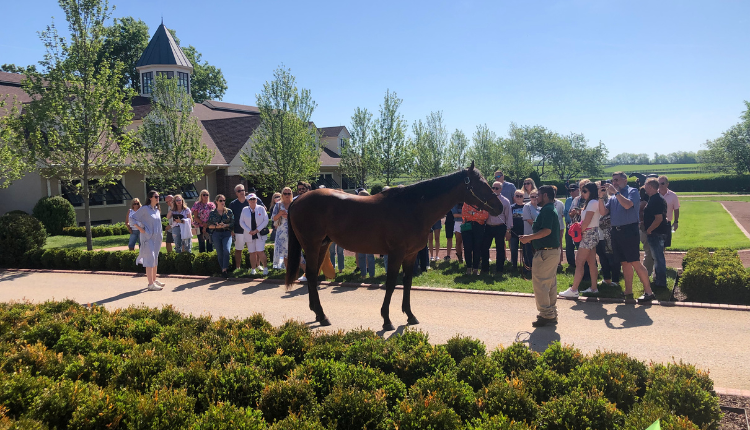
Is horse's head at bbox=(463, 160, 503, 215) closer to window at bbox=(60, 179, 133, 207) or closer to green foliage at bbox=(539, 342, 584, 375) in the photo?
green foliage at bbox=(539, 342, 584, 375)

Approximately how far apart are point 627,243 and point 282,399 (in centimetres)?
674

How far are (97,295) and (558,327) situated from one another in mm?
9342

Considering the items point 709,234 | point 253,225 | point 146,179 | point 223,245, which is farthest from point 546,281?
point 146,179

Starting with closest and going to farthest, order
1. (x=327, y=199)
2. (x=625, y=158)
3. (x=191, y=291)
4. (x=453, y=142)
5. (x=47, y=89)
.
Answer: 1. (x=327, y=199)
2. (x=191, y=291)
3. (x=47, y=89)
4. (x=453, y=142)
5. (x=625, y=158)

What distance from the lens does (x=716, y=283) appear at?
25.9 feet

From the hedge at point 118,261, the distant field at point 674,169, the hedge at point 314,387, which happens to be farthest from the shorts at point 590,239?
the distant field at point 674,169

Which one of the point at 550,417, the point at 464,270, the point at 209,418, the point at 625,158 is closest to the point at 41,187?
the point at 464,270

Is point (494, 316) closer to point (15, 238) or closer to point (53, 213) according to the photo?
point (15, 238)

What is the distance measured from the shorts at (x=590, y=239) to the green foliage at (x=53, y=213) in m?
23.8

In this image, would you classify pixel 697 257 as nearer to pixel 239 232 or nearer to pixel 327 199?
pixel 327 199

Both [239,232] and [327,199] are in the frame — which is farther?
[239,232]

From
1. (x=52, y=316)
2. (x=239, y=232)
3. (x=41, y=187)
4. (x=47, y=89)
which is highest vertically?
(x=47, y=89)

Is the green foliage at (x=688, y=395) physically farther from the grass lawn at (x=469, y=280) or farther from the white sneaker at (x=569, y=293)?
the grass lawn at (x=469, y=280)

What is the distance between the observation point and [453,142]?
4212 cm
